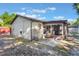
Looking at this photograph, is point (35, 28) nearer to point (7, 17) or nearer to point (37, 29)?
point (37, 29)

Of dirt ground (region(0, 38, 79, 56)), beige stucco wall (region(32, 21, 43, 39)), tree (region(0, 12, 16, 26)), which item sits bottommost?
dirt ground (region(0, 38, 79, 56))

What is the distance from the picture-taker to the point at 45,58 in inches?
243

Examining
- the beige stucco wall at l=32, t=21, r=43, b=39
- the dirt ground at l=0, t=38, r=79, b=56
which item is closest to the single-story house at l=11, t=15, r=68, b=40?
the beige stucco wall at l=32, t=21, r=43, b=39

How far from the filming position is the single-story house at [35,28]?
6.23m

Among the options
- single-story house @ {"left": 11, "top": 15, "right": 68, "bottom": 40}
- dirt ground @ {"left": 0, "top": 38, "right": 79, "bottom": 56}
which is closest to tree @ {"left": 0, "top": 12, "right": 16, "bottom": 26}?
single-story house @ {"left": 11, "top": 15, "right": 68, "bottom": 40}

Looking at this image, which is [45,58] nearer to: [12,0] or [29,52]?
[29,52]

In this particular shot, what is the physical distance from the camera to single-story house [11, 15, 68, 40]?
6.23 metres

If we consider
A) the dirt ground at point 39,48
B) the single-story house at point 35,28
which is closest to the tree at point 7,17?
the single-story house at point 35,28

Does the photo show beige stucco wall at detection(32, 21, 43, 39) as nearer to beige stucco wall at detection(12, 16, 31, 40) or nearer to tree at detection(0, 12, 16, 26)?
beige stucco wall at detection(12, 16, 31, 40)

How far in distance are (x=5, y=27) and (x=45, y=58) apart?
2.83 ft

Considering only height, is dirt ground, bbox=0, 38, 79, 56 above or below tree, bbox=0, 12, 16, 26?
below

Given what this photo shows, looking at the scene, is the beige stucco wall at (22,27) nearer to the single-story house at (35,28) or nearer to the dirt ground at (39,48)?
A: the single-story house at (35,28)

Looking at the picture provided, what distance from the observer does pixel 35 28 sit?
6.26 metres

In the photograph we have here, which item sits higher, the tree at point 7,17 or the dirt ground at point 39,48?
the tree at point 7,17
